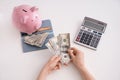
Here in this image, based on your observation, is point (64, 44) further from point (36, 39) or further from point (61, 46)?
point (36, 39)

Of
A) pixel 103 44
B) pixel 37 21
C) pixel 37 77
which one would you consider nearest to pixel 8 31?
pixel 37 21

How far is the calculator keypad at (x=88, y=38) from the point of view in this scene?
83cm

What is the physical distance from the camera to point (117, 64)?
2.64ft

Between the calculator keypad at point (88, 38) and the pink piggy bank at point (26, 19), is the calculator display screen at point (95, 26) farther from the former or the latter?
the pink piggy bank at point (26, 19)

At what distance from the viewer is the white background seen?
0.78 metres

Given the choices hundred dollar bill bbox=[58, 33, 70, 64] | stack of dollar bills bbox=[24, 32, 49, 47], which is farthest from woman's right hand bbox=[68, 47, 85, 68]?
stack of dollar bills bbox=[24, 32, 49, 47]

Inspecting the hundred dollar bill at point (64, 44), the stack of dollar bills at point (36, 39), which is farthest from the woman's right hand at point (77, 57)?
the stack of dollar bills at point (36, 39)

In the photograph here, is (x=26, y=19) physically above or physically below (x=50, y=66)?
above

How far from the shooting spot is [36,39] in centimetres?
83

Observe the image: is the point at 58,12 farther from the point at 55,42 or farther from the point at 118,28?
the point at 118,28

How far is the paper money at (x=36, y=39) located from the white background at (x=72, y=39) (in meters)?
0.03

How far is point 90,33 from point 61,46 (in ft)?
0.46

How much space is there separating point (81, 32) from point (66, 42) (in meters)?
0.08

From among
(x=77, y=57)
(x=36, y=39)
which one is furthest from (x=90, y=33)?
(x=36, y=39)
